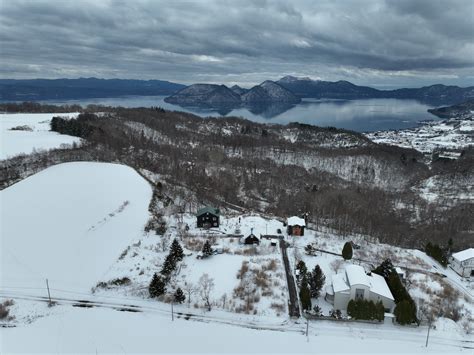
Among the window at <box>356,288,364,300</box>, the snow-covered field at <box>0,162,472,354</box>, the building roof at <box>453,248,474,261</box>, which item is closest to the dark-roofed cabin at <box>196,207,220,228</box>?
the snow-covered field at <box>0,162,472,354</box>

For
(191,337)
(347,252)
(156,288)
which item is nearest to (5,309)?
(156,288)

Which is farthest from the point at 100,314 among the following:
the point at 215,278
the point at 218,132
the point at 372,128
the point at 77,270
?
the point at 372,128

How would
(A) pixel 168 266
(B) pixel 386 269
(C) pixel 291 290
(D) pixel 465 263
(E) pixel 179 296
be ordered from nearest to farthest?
(E) pixel 179 296 < (C) pixel 291 290 < (B) pixel 386 269 < (A) pixel 168 266 < (D) pixel 465 263

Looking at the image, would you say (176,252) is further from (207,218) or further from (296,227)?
(296,227)

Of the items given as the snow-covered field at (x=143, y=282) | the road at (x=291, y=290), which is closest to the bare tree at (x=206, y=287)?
the snow-covered field at (x=143, y=282)

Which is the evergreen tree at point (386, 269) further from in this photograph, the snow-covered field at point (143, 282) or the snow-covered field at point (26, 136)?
the snow-covered field at point (26, 136)

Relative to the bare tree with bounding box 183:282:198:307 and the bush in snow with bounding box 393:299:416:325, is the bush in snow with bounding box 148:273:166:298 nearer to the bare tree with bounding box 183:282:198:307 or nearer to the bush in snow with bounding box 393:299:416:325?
the bare tree with bounding box 183:282:198:307
